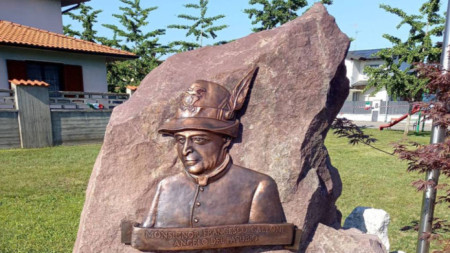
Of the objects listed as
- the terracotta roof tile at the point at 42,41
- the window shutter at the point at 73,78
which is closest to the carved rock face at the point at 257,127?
the terracotta roof tile at the point at 42,41

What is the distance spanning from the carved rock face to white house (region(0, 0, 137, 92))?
954 centimetres

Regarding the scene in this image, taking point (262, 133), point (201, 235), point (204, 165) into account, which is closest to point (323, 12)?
point (262, 133)

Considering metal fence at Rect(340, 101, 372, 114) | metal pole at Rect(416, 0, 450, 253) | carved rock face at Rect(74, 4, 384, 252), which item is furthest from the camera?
metal fence at Rect(340, 101, 372, 114)

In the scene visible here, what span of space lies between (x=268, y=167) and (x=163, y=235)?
0.80m

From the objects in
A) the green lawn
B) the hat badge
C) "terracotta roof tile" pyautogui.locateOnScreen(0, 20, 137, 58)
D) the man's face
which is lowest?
the green lawn

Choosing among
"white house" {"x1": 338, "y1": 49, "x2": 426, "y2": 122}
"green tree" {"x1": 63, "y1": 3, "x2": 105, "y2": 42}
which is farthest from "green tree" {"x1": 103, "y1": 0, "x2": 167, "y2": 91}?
"white house" {"x1": 338, "y1": 49, "x2": 426, "y2": 122}

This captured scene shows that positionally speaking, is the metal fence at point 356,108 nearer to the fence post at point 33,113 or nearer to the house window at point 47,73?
the house window at point 47,73

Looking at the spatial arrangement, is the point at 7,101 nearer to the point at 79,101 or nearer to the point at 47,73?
the point at 79,101

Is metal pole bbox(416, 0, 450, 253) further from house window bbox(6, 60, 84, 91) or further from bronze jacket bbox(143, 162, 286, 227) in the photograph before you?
house window bbox(6, 60, 84, 91)

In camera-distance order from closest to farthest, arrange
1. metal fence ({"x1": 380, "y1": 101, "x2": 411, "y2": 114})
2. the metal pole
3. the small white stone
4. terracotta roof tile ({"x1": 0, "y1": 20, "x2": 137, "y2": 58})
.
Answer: the metal pole → the small white stone → terracotta roof tile ({"x1": 0, "y1": 20, "x2": 137, "y2": 58}) → metal fence ({"x1": 380, "y1": 101, "x2": 411, "y2": 114})

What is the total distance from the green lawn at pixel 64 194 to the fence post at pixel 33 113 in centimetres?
56

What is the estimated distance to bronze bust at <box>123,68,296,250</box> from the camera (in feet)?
6.42

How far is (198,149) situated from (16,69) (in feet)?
34.2

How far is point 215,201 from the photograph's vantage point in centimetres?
201
